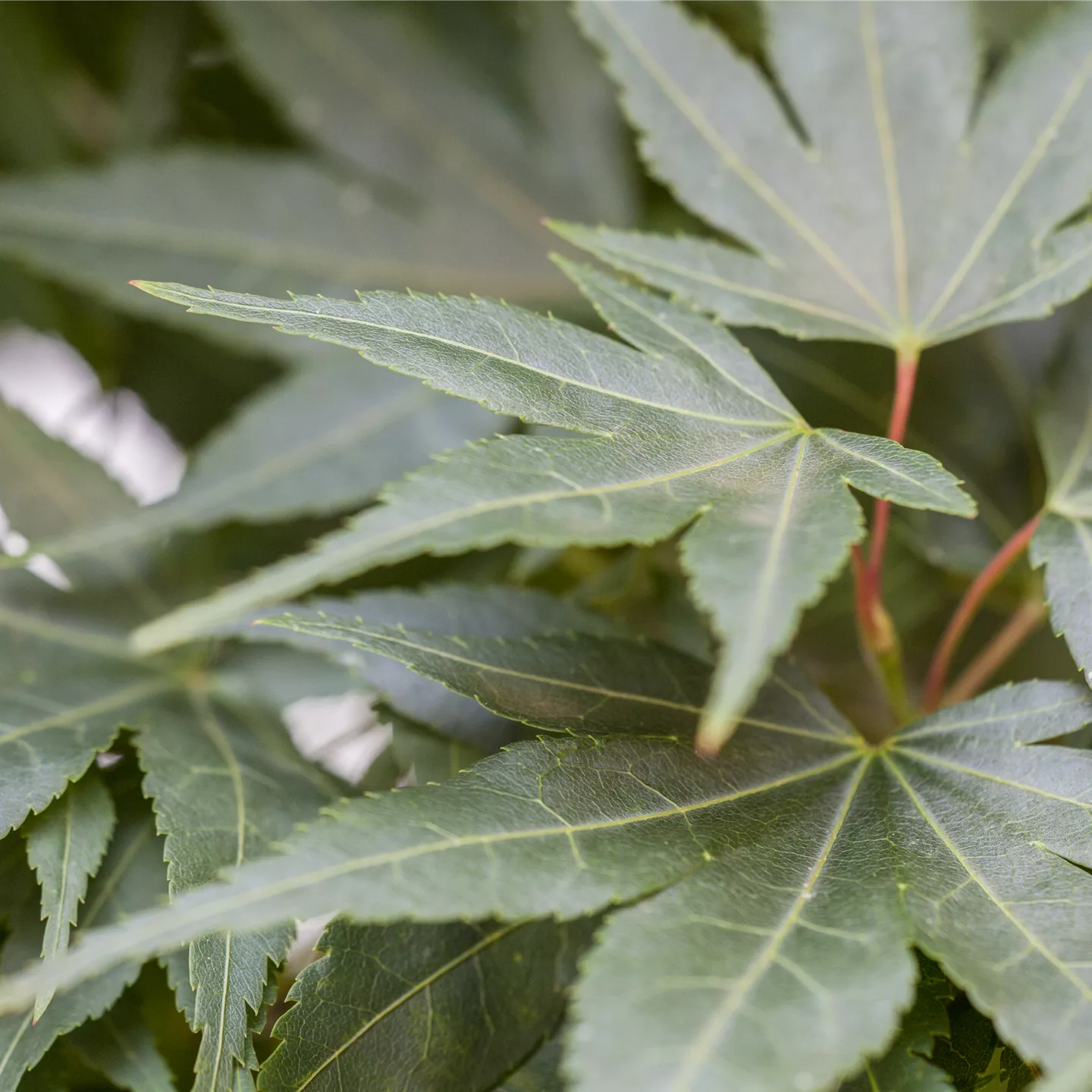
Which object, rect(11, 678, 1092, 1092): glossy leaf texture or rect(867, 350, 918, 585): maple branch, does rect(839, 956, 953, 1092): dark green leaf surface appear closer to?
rect(11, 678, 1092, 1092): glossy leaf texture

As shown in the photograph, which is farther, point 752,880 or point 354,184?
point 354,184

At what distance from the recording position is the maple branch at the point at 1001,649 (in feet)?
1.99

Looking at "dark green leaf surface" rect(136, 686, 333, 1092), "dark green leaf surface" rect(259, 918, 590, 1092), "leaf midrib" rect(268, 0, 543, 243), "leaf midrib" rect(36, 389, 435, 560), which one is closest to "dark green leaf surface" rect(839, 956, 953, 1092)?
"dark green leaf surface" rect(259, 918, 590, 1092)

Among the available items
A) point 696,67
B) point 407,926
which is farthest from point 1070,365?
point 407,926

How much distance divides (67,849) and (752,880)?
316 mm

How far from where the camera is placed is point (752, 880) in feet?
1.28

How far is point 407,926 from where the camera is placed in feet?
1.52

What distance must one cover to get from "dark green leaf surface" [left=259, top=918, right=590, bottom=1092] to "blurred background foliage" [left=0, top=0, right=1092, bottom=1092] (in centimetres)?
15

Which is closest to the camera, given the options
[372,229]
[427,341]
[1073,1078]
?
[1073,1078]

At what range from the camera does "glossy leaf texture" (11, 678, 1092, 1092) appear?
31cm

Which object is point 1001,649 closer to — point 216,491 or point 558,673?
point 558,673

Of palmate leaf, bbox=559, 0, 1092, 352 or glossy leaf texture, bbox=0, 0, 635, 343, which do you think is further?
glossy leaf texture, bbox=0, 0, 635, 343

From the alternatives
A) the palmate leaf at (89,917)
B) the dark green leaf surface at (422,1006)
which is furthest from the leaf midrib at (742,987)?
the palmate leaf at (89,917)

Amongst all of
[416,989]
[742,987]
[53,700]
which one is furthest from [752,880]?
[53,700]
